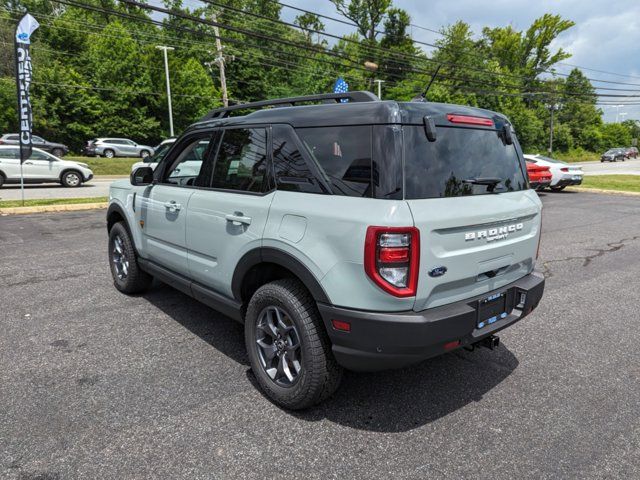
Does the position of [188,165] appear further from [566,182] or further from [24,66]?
[566,182]

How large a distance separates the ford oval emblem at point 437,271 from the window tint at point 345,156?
1.73 ft

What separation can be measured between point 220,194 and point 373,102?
4.40ft

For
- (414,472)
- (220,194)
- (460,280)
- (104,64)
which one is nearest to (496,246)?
(460,280)

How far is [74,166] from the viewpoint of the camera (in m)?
18.4

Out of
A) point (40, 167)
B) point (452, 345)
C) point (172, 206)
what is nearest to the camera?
point (452, 345)

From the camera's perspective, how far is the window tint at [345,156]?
2430mm

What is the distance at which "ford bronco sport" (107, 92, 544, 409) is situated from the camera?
2.32m

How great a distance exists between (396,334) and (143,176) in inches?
122

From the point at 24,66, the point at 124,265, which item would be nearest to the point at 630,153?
the point at 24,66

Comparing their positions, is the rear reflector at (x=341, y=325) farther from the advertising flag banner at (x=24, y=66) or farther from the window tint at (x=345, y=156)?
the advertising flag banner at (x=24, y=66)

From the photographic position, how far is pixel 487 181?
280cm

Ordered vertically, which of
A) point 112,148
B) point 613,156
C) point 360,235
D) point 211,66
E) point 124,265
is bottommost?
point 124,265

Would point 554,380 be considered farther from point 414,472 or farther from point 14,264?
point 14,264

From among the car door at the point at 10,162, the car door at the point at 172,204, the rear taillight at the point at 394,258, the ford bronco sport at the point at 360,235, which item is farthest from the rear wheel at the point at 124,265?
the car door at the point at 10,162
